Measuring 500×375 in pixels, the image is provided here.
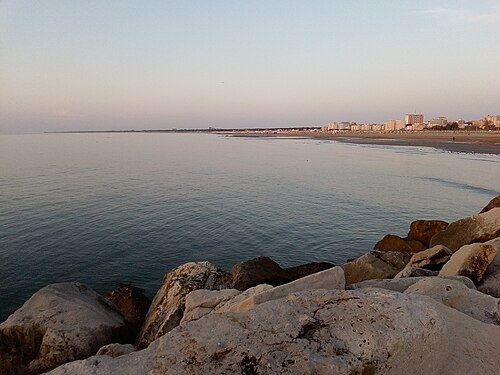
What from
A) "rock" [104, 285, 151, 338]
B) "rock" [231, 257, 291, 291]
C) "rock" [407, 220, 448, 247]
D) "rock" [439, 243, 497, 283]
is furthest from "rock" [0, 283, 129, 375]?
"rock" [407, 220, 448, 247]

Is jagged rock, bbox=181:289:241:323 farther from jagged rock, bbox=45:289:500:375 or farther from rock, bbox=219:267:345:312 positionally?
jagged rock, bbox=45:289:500:375

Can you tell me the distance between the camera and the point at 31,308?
7.55m

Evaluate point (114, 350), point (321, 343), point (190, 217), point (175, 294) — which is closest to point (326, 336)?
point (321, 343)

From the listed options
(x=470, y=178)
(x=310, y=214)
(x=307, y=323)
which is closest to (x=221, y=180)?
(x=310, y=214)

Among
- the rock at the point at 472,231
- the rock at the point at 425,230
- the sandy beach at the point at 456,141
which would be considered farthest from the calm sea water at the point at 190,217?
the sandy beach at the point at 456,141

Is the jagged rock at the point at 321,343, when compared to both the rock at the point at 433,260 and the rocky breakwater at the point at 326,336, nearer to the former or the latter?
the rocky breakwater at the point at 326,336

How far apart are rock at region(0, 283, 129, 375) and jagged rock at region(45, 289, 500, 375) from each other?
288 cm

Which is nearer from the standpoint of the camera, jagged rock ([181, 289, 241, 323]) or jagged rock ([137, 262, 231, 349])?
jagged rock ([181, 289, 241, 323])

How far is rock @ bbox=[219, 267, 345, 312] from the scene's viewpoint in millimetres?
5520

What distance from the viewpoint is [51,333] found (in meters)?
6.99

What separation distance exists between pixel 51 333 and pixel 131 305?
2.76 metres

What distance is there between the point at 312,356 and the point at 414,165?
48.8 meters

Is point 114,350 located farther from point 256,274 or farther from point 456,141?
point 456,141

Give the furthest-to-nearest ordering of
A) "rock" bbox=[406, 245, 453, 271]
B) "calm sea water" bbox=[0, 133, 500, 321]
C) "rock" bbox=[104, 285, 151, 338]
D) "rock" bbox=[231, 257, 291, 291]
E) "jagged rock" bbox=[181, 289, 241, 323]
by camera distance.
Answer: "calm sea water" bbox=[0, 133, 500, 321], "rock" bbox=[406, 245, 453, 271], "rock" bbox=[104, 285, 151, 338], "rock" bbox=[231, 257, 291, 291], "jagged rock" bbox=[181, 289, 241, 323]
